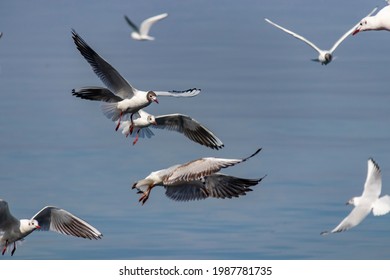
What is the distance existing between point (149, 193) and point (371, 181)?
1.58m

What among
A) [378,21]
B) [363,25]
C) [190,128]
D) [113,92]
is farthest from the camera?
[363,25]

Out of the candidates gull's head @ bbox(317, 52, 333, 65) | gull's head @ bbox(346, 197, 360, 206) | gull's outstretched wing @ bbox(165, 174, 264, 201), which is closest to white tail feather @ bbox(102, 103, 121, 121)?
gull's outstretched wing @ bbox(165, 174, 264, 201)

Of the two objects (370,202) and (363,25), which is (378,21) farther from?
(370,202)

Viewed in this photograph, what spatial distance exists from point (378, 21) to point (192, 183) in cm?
223

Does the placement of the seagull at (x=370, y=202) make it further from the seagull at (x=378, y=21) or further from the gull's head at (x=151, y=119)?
the gull's head at (x=151, y=119)

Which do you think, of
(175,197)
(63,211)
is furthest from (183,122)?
(63,211)

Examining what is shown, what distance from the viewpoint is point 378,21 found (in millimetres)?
8961

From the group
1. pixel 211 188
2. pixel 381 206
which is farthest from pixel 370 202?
pixel 211 188

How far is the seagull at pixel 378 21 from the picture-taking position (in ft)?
29.2

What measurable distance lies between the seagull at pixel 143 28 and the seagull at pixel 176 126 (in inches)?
26.1

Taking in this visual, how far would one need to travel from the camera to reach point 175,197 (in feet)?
26.2

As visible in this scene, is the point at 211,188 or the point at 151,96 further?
the point at 151,96

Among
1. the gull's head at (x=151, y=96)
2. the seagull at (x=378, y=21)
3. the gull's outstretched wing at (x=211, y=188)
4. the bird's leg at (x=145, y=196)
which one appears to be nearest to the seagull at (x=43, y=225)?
the bird's leg at (x=145, y=196)

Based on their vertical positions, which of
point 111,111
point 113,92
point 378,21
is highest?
point 378,21
